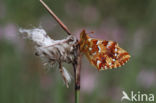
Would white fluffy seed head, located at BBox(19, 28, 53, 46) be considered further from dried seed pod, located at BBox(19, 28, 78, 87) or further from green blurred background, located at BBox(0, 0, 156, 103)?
green blurred background, located at BBox(0, 0, 156, 103)

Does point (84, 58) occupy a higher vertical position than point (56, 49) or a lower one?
higher

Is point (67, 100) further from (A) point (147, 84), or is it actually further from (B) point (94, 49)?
(B) point (94, 49)

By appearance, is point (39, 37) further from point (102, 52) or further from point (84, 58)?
point (84, 58)

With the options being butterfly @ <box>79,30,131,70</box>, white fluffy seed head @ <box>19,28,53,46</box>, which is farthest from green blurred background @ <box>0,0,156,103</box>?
butterfly @ <box>79,30,131,70</box>

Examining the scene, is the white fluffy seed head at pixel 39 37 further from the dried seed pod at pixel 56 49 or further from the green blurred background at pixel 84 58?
the green blurred background at pixel 84 58

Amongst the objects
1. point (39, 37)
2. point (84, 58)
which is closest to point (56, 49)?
point (39, 37)

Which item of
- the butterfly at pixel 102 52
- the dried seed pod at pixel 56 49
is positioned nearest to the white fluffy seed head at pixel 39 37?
the dried seed pod at pixel 56 49

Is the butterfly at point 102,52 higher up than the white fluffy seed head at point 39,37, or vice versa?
the white fluffy seed head at point 39,37

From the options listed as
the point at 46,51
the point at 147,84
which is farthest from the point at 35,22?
the point at 46,51
